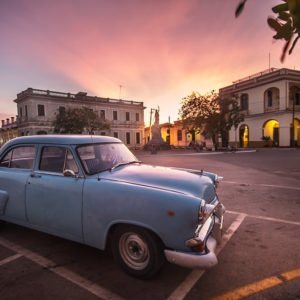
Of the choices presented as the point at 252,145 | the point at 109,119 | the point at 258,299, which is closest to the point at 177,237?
the point at 258,299

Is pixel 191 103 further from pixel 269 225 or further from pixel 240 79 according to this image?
pixel 269 225

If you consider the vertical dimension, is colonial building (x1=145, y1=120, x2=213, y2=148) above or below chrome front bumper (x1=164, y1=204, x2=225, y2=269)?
above

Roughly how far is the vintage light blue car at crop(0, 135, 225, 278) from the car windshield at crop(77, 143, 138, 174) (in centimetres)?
1

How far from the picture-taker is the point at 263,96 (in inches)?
1421

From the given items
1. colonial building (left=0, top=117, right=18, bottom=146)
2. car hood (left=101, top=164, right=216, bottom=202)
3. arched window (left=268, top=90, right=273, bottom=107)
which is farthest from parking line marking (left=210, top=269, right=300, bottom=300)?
colonial building (left=0, top=117, right=18, bottom=146)

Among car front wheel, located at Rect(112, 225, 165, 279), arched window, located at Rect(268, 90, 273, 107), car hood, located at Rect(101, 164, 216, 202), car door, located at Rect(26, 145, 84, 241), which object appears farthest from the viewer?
arched window, located at Rect(268, 90, 273, 107)

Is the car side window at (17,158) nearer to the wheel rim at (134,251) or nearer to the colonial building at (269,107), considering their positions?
the wheel rim at (134,251)

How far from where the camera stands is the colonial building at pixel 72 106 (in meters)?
39.9

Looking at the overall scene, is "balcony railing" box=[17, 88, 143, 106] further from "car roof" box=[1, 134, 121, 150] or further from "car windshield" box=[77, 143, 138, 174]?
"car windshield" box=[77, 143, 138, 174]

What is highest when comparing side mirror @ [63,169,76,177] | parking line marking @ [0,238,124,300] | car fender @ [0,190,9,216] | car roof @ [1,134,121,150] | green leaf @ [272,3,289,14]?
green leaf @ [272,3,289,14]

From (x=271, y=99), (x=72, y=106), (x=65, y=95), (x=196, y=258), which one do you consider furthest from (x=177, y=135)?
(x=196, y=258)

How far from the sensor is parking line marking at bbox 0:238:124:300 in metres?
2.24

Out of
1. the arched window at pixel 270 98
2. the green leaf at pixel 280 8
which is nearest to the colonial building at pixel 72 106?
the arched window at pixel 270 98

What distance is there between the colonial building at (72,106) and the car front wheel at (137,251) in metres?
38.4
